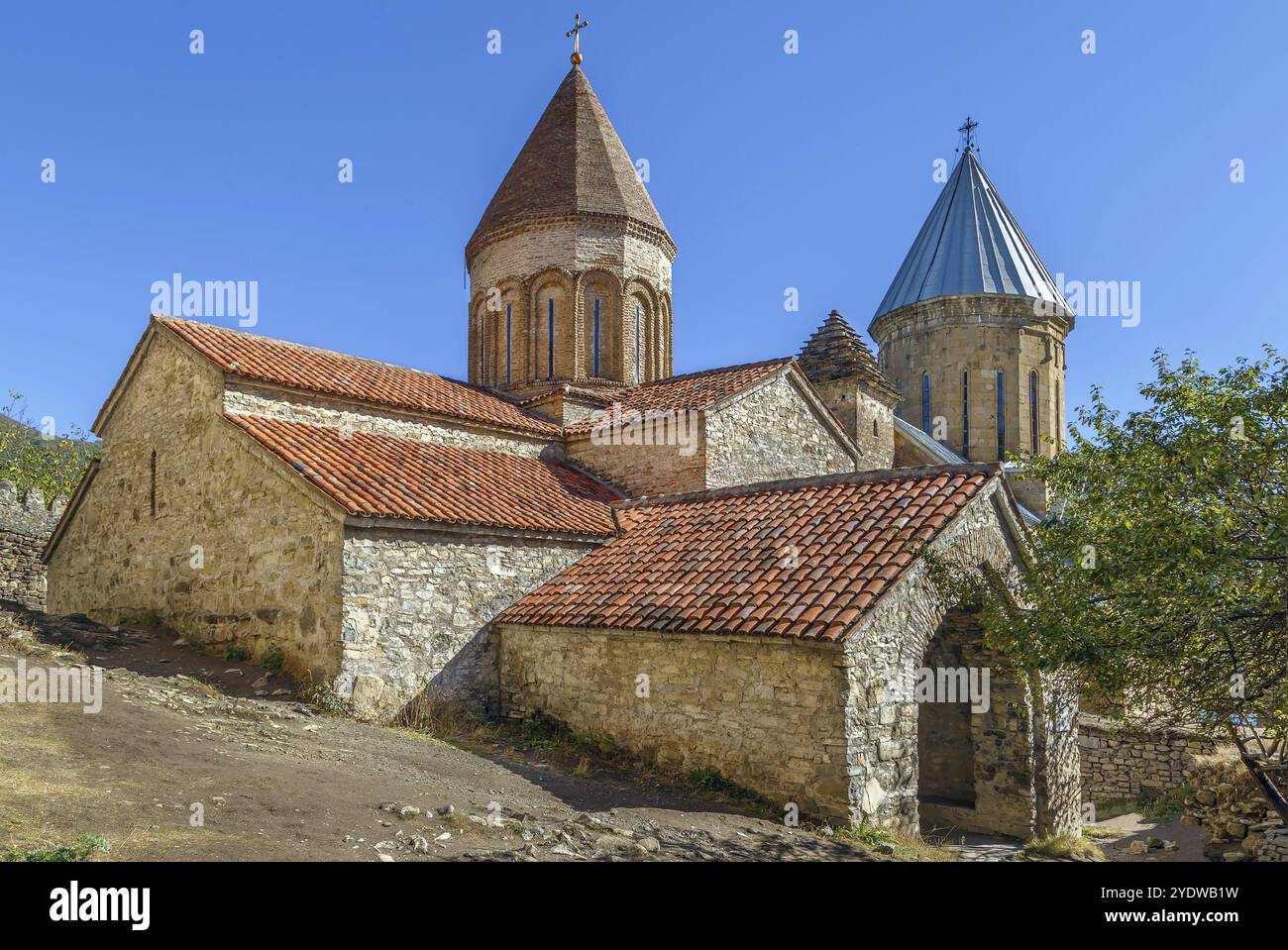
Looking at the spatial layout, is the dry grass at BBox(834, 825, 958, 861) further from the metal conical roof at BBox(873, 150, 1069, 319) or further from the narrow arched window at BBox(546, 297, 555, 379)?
the metal conical roof at BBox(873, 150, 1069, 319)

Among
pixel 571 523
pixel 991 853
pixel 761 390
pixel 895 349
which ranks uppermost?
pixel 895 349

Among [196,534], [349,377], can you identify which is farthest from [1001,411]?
[196,534]

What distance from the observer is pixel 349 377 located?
1350cm

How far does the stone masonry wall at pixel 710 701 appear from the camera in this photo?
25.2 feet

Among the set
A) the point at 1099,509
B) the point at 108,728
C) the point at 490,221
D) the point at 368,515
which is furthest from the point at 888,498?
the point at 490,221

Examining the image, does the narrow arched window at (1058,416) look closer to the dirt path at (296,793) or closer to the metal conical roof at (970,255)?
the metal conical roof at (970,255)

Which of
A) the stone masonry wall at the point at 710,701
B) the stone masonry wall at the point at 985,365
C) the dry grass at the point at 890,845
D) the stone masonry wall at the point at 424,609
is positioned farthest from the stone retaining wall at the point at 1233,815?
A: the stone masonry wall at the point at 985,365

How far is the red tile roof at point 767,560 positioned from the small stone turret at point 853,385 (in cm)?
826

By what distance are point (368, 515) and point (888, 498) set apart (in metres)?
5.63

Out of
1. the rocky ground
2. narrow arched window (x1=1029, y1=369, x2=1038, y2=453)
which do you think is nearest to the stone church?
the rocky ground

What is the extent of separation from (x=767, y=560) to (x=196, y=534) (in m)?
7.53

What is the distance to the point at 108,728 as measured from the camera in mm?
7148
